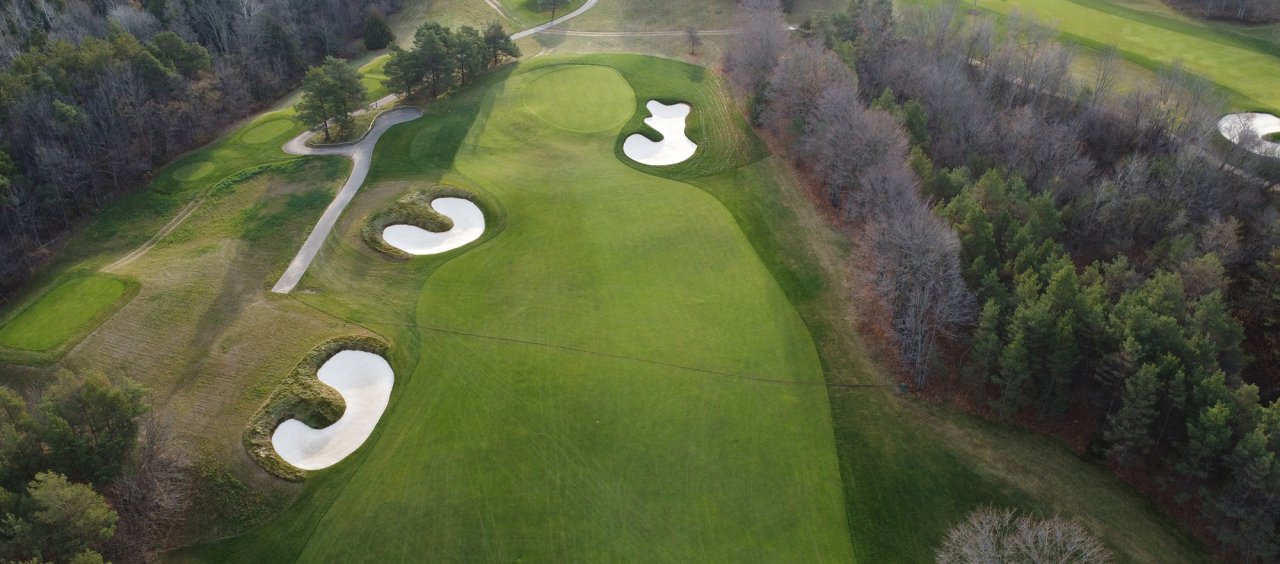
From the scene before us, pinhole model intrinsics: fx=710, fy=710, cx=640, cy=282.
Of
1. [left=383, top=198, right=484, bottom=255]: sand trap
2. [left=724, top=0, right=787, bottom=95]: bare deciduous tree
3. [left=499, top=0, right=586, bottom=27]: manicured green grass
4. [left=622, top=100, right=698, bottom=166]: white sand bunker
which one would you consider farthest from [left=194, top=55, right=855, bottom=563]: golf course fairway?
[left=499, top=0, right=586, bottom=27]: manicured green grass

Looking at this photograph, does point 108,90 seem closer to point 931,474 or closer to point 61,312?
point 61,312

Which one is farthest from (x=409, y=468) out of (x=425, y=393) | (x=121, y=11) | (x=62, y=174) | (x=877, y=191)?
Answer: (x=121, y=11)

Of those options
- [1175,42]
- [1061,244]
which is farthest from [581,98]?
[1175,42]

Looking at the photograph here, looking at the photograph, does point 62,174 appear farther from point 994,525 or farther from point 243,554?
point 994,525

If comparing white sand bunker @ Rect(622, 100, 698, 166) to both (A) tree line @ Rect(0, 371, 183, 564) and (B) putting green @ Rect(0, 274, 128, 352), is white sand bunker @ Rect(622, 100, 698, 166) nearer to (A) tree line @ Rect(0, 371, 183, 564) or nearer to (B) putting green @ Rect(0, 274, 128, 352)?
(B) putting green @ Rect(0, 274, 128, 352)

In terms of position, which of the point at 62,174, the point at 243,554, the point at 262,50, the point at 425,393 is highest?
A: the point at 262,50

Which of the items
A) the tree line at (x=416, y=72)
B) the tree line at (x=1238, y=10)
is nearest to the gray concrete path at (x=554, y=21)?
the tree line at (x=416, y=72)
